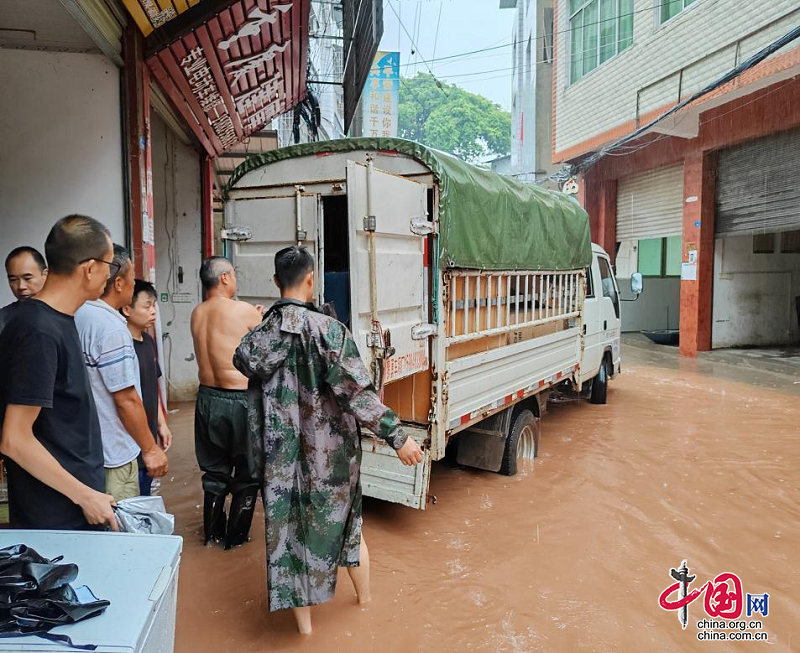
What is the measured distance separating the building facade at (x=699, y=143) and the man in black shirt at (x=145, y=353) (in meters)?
8.43

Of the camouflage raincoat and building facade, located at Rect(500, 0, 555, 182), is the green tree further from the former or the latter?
the camouflage raincoat

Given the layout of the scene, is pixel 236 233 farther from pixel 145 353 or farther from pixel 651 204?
pixel 651 204

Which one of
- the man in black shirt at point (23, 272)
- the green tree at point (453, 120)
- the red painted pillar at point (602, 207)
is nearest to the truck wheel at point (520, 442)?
the man in black shirt at point (23, 272)

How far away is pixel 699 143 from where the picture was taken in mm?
11484

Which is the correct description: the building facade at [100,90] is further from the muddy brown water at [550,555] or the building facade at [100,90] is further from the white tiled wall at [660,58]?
the white tiled wall at [660,58]

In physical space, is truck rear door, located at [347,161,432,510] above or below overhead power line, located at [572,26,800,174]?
below

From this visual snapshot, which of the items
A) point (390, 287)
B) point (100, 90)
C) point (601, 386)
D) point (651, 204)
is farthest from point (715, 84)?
point (100, 90)

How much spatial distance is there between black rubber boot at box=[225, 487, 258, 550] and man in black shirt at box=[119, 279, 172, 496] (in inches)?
25.2

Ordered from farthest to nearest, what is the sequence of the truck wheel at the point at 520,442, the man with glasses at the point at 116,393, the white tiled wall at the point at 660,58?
the white tiled wall at the point at 660,58 → the truck wheel at the point at 520,442 → the man with glasses at the point at 116,393

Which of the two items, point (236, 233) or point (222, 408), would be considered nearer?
point (222, 408)

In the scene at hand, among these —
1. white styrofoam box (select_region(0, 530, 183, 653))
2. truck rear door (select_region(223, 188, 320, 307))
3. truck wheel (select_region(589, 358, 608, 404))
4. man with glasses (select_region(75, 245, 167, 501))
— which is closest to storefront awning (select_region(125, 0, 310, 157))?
truck rear door (select_region(223, 188, 320, 307))

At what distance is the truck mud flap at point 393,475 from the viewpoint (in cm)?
376

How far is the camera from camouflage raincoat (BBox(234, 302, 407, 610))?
262 cm

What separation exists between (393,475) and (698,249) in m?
10.2
